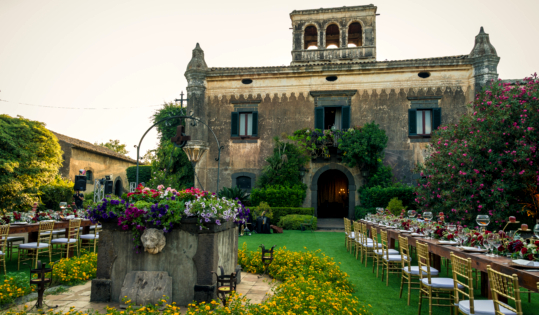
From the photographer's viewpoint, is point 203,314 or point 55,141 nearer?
point 203,314

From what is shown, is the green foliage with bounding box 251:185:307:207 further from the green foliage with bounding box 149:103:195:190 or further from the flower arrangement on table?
the flower arrangement on table

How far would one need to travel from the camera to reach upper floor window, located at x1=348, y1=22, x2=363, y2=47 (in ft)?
74.0

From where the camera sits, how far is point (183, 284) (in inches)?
193

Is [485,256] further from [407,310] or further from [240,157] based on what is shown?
[240,157]

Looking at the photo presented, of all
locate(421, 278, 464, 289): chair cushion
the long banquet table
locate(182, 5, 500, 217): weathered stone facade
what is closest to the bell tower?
locate(182, 5, 500, 217): weathered stone facade

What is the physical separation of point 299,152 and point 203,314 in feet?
47.1

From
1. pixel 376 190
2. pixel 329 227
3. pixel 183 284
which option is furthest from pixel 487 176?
pixel 183 284

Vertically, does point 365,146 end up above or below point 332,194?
above

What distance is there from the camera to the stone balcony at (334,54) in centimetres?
2153

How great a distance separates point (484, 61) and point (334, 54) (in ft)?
26.3

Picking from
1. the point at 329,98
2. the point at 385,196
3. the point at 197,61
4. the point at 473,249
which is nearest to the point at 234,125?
the point at 197,61

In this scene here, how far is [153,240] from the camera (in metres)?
4.78

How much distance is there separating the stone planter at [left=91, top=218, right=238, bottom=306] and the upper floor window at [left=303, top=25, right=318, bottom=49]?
19.8m

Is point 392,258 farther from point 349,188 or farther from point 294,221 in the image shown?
point 349,188
